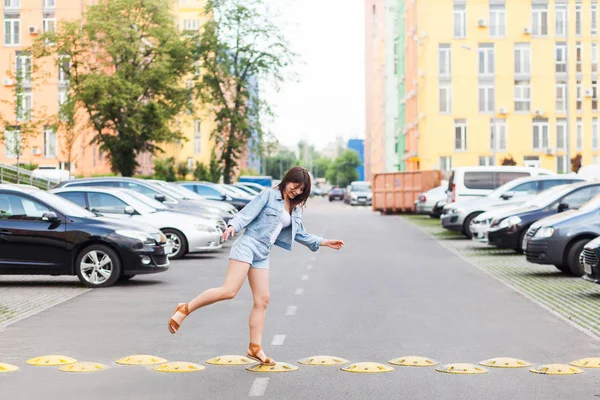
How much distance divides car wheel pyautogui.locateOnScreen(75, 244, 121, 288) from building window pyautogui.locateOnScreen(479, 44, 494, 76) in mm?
59290

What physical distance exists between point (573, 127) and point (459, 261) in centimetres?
5267

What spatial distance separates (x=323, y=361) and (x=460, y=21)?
2604 inches

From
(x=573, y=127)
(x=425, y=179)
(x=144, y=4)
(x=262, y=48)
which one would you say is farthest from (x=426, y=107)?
(x=144, y=4)

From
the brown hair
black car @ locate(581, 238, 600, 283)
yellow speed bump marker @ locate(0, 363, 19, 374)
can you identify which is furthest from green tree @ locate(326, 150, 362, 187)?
yellow speed bump marker @ locate(0, 363, 19, 374)

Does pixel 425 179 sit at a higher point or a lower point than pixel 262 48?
lower

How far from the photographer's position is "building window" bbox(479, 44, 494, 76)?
7338 cm

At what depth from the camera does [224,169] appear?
65.4 metres

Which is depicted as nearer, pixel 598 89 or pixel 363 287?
pixel 363 287

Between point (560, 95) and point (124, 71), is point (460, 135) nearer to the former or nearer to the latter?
point (560, 95)

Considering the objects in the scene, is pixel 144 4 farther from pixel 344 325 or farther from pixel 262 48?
pixel 344 325

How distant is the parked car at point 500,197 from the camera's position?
95.3ft

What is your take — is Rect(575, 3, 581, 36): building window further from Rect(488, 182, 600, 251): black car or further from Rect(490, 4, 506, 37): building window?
Rect(488, 182, 600, 251): black car

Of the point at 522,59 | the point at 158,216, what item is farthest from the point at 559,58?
the point at 158,216

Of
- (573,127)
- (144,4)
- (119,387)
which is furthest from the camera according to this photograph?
(573,127)
